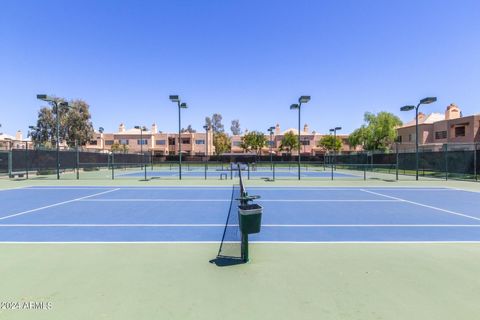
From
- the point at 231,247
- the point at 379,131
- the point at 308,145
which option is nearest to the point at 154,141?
the point at 308,145

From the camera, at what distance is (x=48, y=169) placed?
30.9 m

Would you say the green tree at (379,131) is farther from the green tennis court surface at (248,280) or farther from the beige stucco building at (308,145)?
the green tennis court surface at (248,280)

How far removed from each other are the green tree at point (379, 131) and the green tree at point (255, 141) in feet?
95.2

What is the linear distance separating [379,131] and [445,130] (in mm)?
10690

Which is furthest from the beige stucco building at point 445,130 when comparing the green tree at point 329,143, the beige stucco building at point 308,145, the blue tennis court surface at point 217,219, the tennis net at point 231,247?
the tennis net at point 231,247

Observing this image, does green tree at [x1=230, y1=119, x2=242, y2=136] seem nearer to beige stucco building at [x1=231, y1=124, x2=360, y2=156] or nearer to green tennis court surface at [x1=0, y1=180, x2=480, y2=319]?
beige stucco building at [x1=231, y1=124, x2=360, y2=156]

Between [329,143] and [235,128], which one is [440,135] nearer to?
[329,143]

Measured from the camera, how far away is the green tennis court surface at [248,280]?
154 inches

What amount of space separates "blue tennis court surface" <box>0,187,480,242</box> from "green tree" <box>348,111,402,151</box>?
47675 millimetres

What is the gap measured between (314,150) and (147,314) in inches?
3514

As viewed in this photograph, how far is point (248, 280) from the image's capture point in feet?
15.9

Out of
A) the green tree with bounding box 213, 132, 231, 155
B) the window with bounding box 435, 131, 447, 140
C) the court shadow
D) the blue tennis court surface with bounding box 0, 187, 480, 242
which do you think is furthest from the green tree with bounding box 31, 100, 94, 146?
the window with bounding box 435, 131, 447, 140

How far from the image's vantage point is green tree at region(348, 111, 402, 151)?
2295 inches

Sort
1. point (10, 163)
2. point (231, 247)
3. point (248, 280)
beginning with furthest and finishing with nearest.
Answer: point (10, 163) → point (231, 247) → point (248, 280)
